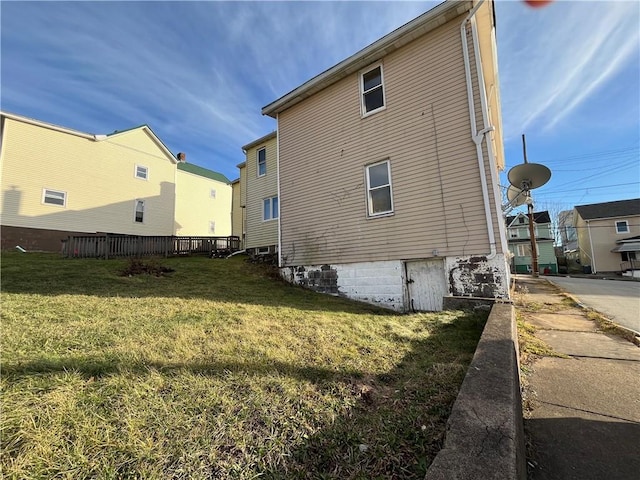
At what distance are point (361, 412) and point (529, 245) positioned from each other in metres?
42.8

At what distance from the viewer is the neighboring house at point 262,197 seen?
13.3 metres

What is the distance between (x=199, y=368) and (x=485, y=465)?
2.45 m

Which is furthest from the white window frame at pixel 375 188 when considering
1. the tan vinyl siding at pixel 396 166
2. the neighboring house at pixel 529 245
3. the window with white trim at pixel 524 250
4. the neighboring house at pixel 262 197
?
the window with white trim at pixel 524 250

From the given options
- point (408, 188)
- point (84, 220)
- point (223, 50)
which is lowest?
point (408, 188)

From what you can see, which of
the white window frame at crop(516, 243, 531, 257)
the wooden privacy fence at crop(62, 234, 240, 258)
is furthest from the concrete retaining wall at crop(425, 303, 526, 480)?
the white window frame at crop(516, 243, 531, 257)

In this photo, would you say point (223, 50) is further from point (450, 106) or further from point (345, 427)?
point (345, 427)

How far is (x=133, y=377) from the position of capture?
2.55 metres

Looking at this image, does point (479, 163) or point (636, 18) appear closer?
point (636, 18)

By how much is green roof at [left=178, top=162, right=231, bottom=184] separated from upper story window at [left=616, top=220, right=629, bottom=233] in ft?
134

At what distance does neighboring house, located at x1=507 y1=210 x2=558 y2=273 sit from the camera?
35438 mm

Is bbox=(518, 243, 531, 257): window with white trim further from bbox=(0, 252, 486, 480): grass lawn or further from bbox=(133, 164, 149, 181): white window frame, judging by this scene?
bbox=(133, 164, 149, 181): white window frame

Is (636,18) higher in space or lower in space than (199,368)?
higher

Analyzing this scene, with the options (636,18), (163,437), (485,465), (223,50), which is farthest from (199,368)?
(223,50)

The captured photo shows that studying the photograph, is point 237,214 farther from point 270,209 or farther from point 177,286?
point 177,286
